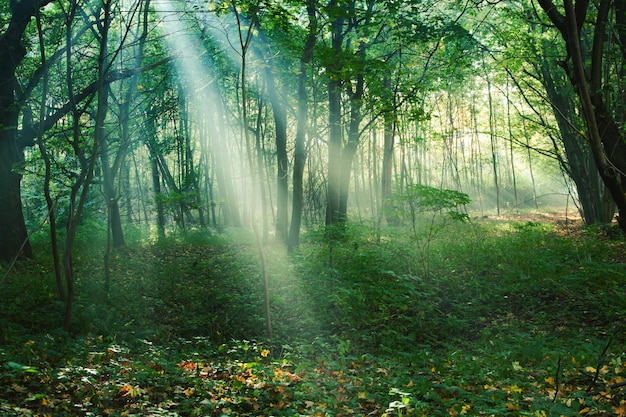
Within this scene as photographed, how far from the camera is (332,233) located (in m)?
8.98

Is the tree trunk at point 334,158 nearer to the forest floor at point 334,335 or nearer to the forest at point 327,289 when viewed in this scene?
the forest at point 327,289

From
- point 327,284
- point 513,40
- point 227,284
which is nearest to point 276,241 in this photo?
point 227,284

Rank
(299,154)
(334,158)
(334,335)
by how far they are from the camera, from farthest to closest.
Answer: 1. (334,158)
2. (299,154)
3. (334,335)

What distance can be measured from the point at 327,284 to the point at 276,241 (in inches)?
287

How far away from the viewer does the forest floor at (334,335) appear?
3.65 m

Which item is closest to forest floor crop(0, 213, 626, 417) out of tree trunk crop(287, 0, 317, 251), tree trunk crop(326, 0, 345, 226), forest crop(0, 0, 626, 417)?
forest crop(0, 0, 626, 417)

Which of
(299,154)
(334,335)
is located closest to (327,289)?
(334,335)

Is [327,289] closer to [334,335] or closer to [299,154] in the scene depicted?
[334,335]

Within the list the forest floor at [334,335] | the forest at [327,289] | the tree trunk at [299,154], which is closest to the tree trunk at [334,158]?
the forest at [327,289]

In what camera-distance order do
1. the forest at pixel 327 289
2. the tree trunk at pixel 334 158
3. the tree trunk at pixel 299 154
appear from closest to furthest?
1. the forest at pixel 327 289
2. the tree trunk at pixel 299 154
3. the tree trunk at pixel 334 158

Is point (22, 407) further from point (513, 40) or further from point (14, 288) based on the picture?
point (513, 40)

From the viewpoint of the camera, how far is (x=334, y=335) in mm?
6086

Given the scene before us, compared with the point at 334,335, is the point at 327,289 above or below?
above

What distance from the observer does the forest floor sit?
12.0 feet
